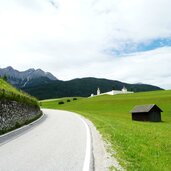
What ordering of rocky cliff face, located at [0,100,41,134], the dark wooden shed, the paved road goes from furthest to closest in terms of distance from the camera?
1. the dark wooden shed
2. rocky cliff face, located at [0,100,41,134]
3. the paved road

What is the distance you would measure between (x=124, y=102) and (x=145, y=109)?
3177 cm

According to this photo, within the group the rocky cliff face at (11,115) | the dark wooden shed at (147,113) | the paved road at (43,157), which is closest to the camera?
the paved road at (43,157)

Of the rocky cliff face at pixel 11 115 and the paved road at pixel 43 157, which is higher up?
the rocky cliff face at pixel 11 115

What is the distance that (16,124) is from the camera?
24.8m

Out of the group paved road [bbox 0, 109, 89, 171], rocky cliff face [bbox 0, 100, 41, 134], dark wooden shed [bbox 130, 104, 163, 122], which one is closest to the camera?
paved road [bbox 0, 109, 89, 171]

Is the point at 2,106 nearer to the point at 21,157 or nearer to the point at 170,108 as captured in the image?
the point at 21,157

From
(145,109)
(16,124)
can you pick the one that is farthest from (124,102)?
(16,124)

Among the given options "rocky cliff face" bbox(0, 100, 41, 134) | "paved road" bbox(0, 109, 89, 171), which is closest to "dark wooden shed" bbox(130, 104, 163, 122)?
"rocky cliff face" bbox(0, 100, 41, 134)

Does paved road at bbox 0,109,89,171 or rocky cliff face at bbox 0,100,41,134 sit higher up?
rocky cliff face at bbox 0,100,41,134

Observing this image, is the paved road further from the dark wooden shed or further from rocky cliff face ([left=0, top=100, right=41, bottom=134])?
the dark wooden shed

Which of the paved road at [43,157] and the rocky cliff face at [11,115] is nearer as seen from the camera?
the paved road at [43,157]

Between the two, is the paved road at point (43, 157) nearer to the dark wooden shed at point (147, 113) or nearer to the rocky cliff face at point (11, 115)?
the rocky cliff face at point (11, 115)

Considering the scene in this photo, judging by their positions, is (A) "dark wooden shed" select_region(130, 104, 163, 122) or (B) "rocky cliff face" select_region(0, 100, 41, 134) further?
(A) "dark wooden shed" select_region(130, 104, 163, 122)

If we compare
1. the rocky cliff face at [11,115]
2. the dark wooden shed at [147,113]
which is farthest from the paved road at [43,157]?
the dark wooden shed at [147,113]
